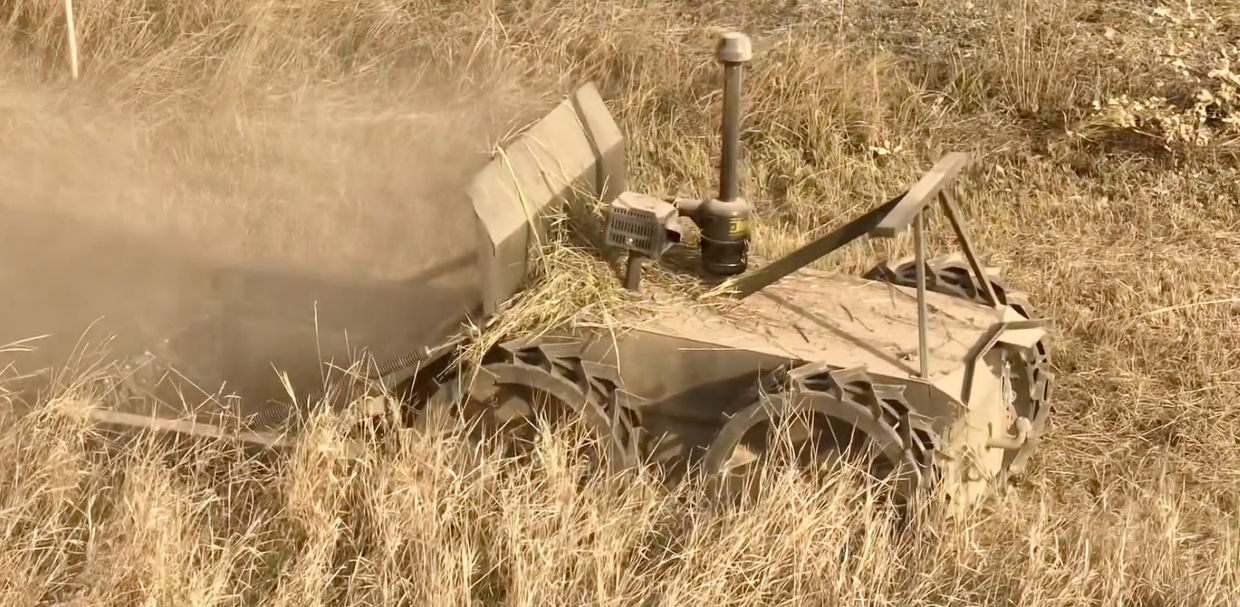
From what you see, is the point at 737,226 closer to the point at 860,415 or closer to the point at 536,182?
the point at 536,182

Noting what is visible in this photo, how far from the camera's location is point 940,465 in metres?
3.87

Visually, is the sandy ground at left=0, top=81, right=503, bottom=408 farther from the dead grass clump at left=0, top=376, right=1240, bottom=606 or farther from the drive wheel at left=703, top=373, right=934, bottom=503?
the drive wheel at left=703, top=373, right=934, bottom=503

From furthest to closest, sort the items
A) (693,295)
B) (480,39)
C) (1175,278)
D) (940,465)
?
(480,39), (1175,278), (693,295), (940,465)

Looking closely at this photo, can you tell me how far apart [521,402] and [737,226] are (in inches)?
39.3

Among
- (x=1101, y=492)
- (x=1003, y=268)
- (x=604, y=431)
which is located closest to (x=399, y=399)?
(x=604, y=431)

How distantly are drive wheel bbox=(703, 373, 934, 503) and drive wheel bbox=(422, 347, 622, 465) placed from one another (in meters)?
0.40

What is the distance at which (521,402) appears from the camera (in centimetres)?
427

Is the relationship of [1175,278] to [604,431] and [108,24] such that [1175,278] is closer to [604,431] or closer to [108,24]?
[604,431]

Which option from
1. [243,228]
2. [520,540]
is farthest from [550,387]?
[243,228]

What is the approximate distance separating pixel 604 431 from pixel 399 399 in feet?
2.55

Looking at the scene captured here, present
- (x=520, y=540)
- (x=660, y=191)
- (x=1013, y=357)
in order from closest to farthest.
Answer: (x=520, y=540), (x=1013, y=357), (x=660, y=191)

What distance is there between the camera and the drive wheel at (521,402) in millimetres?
4105

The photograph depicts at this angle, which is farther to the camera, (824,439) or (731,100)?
(731,100)

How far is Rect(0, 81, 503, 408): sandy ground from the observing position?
18.2 feet
